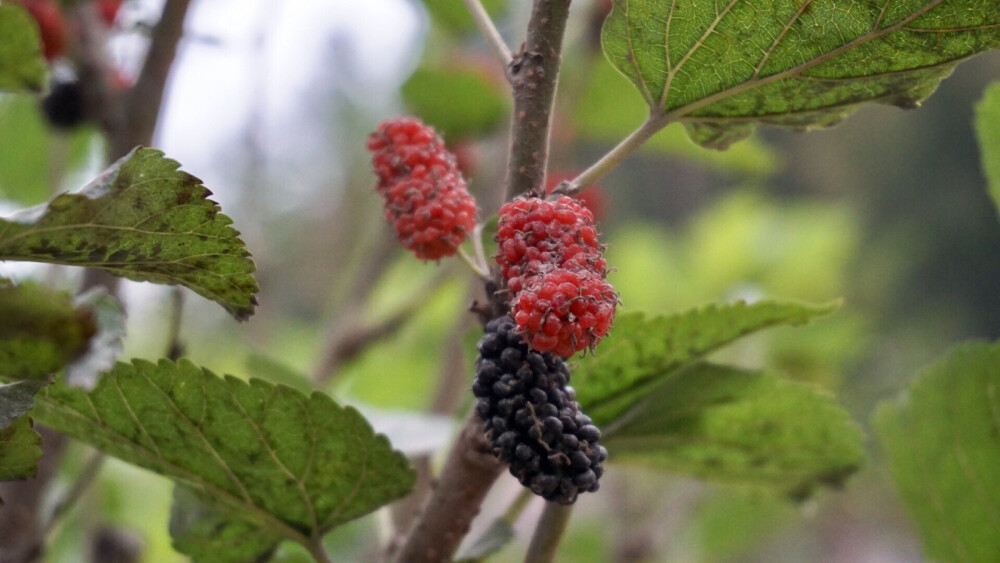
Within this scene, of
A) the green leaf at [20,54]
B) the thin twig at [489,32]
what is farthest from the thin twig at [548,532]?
the green leaf at [20,54]

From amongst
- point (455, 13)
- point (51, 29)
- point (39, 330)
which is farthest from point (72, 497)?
point (455, 13)

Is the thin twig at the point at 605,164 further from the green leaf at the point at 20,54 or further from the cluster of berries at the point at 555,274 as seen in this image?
the green leaf at the point at 20,54

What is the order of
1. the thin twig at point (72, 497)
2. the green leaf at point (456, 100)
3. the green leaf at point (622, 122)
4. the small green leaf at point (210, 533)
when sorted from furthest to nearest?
1. the green leaf at point (622, 122)
2. the green leaf at point (456, 100)
3. the thin twig at point (72, 497)
4. the small green leaf at point (210, 533)

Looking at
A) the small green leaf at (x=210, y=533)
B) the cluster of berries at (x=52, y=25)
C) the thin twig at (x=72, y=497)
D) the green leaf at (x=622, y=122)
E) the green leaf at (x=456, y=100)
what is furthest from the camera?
the green leaf at (x=622, y=122)

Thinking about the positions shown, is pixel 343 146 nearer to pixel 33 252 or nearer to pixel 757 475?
pixel 757 475

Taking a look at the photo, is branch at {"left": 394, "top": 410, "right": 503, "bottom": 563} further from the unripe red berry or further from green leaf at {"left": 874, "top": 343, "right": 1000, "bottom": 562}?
the unripe red berry

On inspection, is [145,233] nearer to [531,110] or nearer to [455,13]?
[531,110]
